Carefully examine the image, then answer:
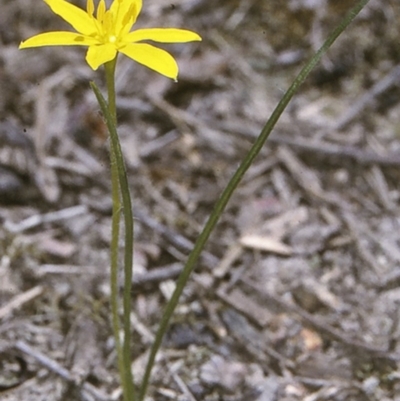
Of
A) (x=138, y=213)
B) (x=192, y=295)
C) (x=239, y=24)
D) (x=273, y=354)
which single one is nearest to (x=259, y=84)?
(x=239, y=24)

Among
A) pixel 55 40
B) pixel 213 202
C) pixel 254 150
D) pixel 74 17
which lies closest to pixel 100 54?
pixel 55 40

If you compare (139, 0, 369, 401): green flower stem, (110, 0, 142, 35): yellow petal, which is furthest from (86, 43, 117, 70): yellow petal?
(139, 0, 369, 401): green flower stem

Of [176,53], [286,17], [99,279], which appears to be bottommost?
[99,279]

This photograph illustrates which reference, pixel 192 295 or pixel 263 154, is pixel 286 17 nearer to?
pixel 263 154

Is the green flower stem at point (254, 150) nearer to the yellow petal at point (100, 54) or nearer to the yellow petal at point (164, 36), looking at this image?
the yellow petal at point (164, 36)

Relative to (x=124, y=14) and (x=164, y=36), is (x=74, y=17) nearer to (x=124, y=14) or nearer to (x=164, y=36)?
(x=124, y=14)

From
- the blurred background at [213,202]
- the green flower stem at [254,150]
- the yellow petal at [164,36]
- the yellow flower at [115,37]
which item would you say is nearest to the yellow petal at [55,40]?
the yellow flower at [115,37]
